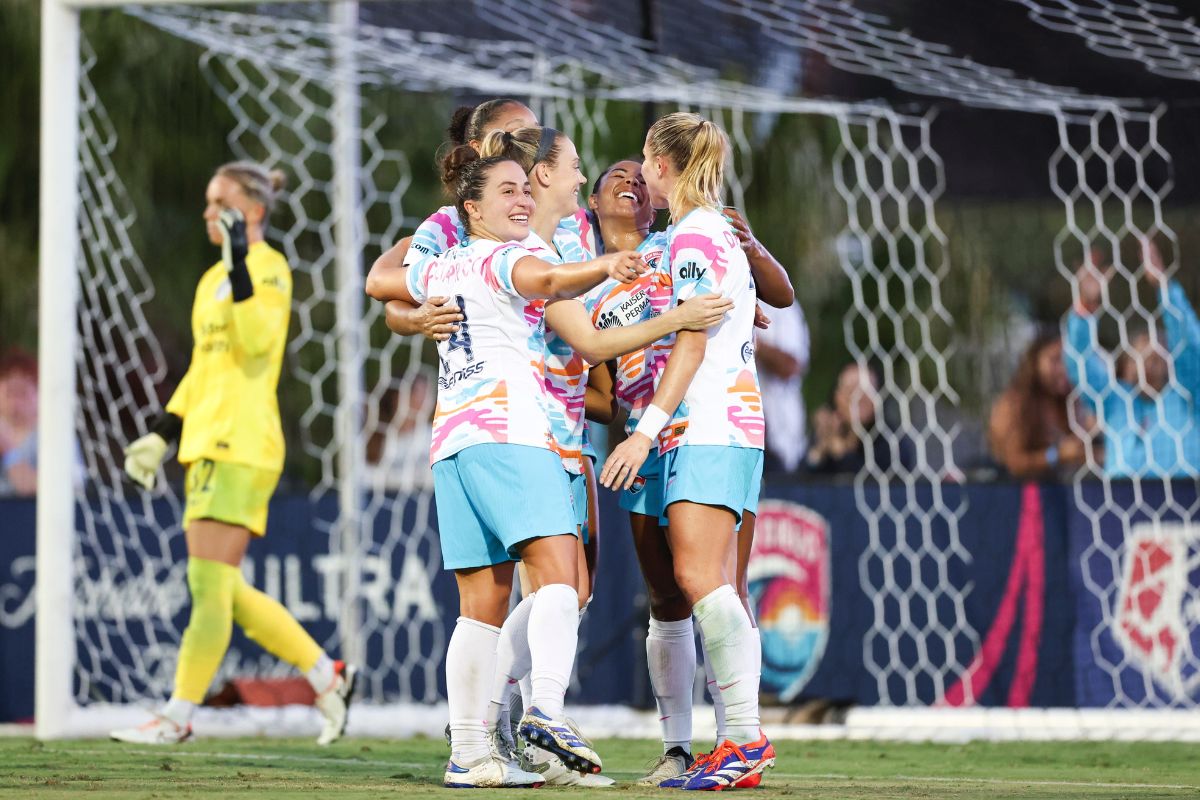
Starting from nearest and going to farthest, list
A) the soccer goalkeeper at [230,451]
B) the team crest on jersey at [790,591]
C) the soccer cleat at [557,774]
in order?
the soccer cleat at [557,774], the soccer goalkeeper at [230,451], the team crest on jersey at [790,591]

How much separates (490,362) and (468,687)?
2.66 feet

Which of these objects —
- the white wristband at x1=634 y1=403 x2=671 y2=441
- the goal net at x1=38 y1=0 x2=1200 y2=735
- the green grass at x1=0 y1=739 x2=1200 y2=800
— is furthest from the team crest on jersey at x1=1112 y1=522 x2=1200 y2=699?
the white wristband at x1=634 y1=403 x2=671 y2=441

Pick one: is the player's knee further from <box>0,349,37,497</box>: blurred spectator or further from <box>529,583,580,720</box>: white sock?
<box>0,349,37,497</box>: blurred spectator

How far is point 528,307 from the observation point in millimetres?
4422

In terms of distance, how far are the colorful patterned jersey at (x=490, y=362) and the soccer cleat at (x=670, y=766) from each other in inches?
37.4

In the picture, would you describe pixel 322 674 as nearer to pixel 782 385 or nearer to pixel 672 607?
pixel 672 607

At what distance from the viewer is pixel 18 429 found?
9.73 metres

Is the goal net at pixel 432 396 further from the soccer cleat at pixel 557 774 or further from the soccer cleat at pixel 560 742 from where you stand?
the soccer cleat at pixel 560 742

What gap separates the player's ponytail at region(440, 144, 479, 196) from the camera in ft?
15.4

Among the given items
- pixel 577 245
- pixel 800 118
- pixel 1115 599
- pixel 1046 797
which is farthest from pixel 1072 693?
pixel 800 118

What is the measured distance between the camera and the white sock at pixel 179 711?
257 inches

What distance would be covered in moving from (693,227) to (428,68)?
393 cm

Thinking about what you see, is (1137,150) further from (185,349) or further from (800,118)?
(185,349)

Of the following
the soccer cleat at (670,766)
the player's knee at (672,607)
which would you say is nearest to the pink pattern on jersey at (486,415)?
the player's knee at (672,607)
